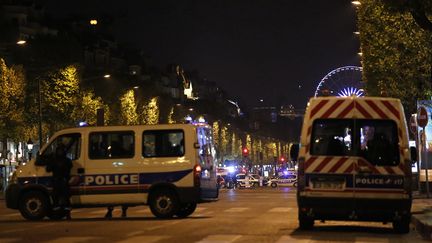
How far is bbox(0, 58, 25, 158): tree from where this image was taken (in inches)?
2200

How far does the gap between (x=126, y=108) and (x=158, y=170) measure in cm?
5896

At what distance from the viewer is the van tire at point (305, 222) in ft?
54.4

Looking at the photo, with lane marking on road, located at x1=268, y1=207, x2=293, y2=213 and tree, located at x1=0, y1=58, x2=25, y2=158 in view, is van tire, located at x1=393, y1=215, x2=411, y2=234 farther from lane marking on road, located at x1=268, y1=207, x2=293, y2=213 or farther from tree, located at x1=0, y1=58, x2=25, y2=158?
tree, located at x1=0, y1=58, x2=25, y2=158

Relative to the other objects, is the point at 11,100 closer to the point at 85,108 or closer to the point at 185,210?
the point at 85,108

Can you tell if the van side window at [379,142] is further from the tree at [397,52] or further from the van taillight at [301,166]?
the tree at [397,52]

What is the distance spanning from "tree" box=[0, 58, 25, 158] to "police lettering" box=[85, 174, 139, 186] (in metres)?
36.2

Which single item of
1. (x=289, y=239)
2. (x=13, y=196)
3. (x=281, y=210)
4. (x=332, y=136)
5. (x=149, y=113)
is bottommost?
(x=289, y=239)

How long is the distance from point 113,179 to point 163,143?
158cm

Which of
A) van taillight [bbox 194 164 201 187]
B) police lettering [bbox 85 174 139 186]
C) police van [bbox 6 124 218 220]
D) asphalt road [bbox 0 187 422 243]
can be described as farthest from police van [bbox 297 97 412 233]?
police lettering [bbox 85 174 139 186]

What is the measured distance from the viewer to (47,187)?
2155cm

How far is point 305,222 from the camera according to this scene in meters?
16.8

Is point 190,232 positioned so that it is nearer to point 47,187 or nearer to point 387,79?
point 47,187

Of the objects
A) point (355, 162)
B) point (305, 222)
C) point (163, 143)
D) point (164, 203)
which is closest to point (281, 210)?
point (164, 203)

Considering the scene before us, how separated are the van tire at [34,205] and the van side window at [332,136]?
8596 mm
